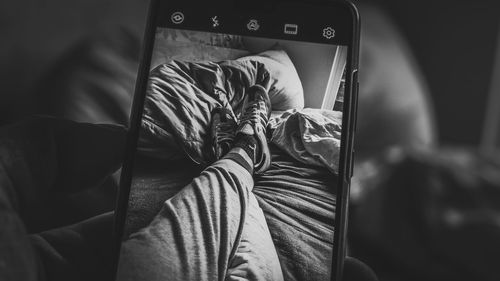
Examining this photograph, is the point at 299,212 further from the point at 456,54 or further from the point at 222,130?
the point at 456,54

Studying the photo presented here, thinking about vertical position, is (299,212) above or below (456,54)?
below

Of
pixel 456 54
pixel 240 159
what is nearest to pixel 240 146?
pixel 240 159

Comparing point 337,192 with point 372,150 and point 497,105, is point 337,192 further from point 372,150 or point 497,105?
point 497,105

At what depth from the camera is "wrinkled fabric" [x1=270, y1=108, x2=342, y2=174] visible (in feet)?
0.78

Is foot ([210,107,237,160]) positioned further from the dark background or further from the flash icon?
the dark background

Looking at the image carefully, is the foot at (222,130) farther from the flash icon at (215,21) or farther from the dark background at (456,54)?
the dark background at (456,54)

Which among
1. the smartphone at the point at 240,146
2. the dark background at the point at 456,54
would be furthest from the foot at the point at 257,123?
the dark background at the point at 456,54

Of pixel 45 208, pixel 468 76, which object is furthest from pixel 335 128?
pixel 468 76

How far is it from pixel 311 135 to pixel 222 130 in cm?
4

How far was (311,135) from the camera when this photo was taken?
0.78 ft

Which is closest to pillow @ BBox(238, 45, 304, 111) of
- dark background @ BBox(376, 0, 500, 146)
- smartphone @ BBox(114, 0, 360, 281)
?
smartphone @ BBox(114, 0, 360, 281)

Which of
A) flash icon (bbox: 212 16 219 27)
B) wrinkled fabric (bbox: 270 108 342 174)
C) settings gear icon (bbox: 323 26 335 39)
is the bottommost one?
wrinkled fabric (bbox: 270 108 342 174)

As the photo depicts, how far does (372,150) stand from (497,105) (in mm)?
262

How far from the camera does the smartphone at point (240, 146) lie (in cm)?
23
